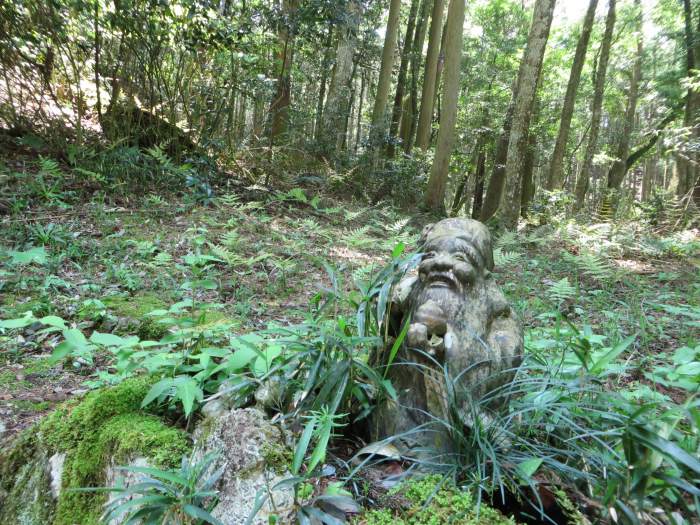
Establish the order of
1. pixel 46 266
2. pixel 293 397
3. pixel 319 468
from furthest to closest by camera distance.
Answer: pixel 46 266, pixel 293 397, pixel 319 468

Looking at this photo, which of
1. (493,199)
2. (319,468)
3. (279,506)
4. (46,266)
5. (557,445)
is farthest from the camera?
(493,199)

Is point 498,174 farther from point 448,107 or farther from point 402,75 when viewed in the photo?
point 402,75

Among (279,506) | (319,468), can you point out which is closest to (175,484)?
(279,506)

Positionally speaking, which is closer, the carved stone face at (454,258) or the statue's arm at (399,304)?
the carved stone face at (454,258)

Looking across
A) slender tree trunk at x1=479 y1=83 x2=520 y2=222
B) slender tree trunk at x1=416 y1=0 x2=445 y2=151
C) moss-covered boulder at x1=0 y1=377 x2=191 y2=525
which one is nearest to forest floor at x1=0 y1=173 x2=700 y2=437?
moss-covered boulder at x1=0 y1=377 x2=191 y2=525

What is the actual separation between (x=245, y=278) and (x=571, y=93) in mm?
11797

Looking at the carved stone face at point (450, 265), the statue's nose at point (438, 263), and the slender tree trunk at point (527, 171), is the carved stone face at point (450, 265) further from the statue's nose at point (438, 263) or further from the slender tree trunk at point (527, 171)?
the slender tree trunk at point (527, 171)

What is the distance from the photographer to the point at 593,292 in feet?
17.2

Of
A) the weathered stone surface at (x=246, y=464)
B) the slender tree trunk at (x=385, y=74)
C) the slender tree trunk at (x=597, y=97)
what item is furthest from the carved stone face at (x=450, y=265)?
the slender tree trunk at (x=597, y=97)

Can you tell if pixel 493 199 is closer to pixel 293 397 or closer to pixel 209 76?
pixel 209 76

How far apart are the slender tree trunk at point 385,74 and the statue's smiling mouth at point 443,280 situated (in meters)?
9.93

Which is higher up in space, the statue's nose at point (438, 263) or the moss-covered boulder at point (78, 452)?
the statue's nose at point (438, 263)

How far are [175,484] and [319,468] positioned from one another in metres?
0.49

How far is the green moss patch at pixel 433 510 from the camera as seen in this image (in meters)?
1.41
